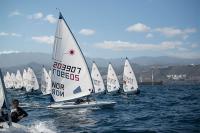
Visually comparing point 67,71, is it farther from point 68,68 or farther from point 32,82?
point 32,82

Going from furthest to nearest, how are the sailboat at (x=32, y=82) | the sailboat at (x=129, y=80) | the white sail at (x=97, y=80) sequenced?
1. the sailboat at (x=32, y=82)
2. the white sail at (x=97, y=80)
3. the sailboat at (x=129, y=80)

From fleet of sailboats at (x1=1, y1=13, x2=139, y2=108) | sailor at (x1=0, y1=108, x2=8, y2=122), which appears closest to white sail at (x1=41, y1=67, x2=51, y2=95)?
fleet of sailboats at (x1=1, y1=13, x2=139, y2=108)

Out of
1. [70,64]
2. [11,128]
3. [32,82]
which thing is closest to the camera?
[11,128]

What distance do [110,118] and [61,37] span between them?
1144cm

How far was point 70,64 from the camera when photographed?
39281mm

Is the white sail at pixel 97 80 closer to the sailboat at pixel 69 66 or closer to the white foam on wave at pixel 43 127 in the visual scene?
the sailboat at pixel 69 66

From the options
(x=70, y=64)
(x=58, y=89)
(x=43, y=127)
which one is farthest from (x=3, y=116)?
(x=58, y=89)

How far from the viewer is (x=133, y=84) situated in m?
81.2

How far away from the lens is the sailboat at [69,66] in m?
39.0

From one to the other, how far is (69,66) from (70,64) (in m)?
0.28

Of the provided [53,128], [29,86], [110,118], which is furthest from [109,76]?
[53,128]

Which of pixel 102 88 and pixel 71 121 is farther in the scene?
pixel 102 88

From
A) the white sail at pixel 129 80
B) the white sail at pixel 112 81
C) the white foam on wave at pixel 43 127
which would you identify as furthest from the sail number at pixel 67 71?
the white sail at pixel 112 81

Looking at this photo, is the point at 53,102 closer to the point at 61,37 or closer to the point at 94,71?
the point at 61,37
